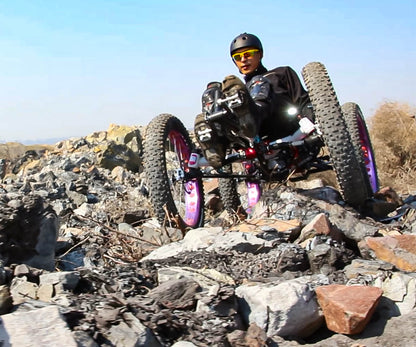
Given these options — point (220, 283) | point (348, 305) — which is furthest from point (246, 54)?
point (348, 305)

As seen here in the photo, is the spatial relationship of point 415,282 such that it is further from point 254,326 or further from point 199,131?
point 199,131

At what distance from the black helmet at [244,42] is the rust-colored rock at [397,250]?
2.68 meters

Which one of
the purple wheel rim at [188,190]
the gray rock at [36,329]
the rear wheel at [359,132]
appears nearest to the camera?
the gray rock at [36,329]

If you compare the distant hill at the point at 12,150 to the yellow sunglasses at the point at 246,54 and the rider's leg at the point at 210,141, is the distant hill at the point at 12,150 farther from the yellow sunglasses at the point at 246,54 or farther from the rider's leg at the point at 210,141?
the rider's leg at the point at 210,141

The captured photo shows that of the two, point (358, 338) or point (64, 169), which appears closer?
point (358, 338)

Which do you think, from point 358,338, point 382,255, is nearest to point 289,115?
point 382,255

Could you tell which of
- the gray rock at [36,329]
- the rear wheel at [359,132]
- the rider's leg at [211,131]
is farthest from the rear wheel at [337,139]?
the gray rock at [36,329]

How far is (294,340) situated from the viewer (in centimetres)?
255

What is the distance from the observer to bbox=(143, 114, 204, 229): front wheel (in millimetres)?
4918

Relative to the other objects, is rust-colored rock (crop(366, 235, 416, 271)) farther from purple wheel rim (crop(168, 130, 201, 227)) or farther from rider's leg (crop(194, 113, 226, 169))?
purple wheel rim (crop(168, 130, 201, 227))

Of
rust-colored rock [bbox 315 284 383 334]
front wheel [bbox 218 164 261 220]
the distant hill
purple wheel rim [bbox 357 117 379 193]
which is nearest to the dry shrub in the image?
purple wheel rim [bbox 357 117 379 193]

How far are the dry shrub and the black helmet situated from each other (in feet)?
15.2

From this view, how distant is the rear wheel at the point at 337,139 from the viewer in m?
4.37

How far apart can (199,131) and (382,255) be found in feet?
6.22
